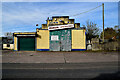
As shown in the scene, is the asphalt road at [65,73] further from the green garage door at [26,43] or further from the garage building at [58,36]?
the green garage door at [26,43]

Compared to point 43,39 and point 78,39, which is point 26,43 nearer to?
point 43,39

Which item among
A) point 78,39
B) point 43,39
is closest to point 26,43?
point 43,39

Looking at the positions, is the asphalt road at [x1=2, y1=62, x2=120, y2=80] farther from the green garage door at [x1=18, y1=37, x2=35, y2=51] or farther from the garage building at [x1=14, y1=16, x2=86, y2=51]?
the green garage door at [x1=18, y1=37, x2=35, y2=51]

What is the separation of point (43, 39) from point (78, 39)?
603cm

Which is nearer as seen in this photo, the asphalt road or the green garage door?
the asphalt road

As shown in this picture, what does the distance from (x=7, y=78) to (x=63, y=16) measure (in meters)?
14.6

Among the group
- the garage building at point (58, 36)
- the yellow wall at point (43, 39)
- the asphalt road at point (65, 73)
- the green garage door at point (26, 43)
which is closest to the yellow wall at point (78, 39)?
the garage building at point (58, 36)

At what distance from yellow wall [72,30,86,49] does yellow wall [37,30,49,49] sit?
456 centimetres

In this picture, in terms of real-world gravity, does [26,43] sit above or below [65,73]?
above

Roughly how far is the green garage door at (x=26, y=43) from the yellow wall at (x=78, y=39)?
23.5 ft

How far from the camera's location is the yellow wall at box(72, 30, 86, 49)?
17859 mm

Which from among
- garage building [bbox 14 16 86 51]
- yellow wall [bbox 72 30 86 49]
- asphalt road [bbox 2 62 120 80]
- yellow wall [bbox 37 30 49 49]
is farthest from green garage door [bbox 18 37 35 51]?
asphalt road [bbox 2 62 120 80]

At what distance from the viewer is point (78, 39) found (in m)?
17.9

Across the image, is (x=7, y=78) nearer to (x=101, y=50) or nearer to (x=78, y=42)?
(x=78, y=42)
